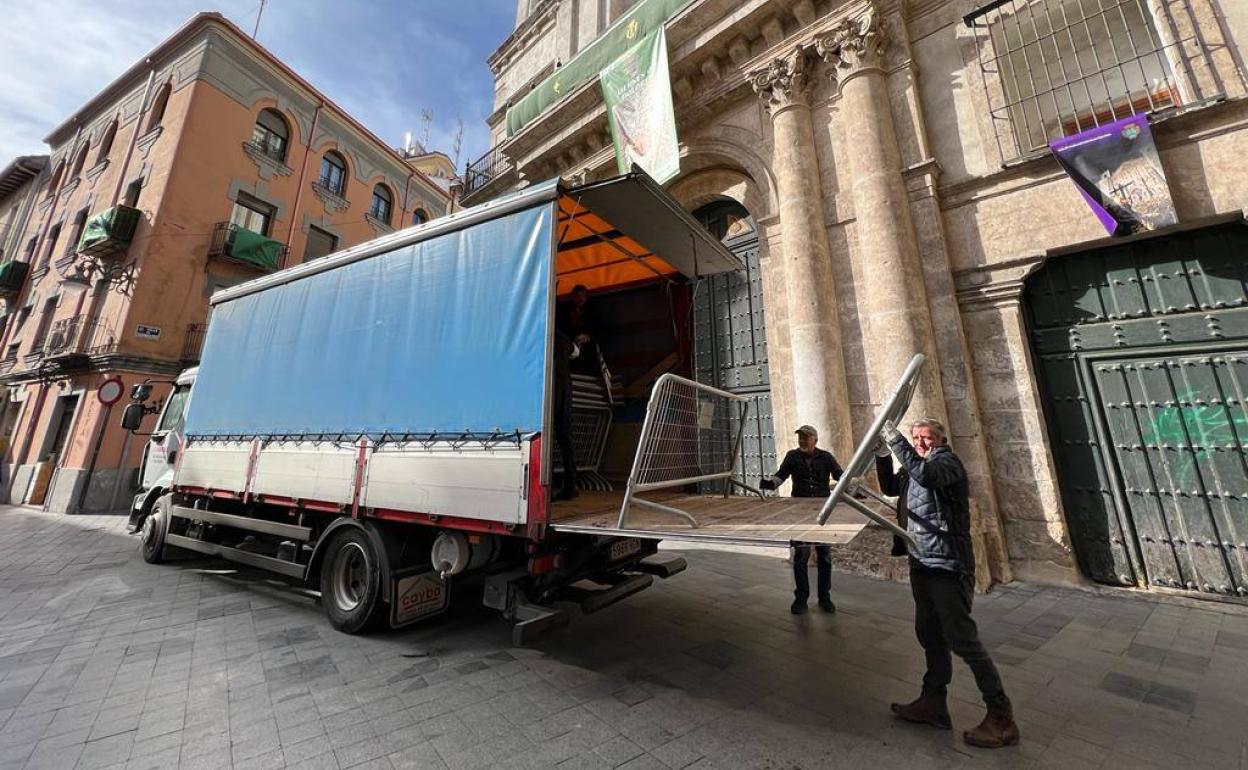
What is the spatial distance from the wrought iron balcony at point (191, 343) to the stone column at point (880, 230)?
18.4 metres

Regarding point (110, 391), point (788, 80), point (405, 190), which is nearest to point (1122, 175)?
point (788, 80)

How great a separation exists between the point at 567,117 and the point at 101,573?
12017 millimetres

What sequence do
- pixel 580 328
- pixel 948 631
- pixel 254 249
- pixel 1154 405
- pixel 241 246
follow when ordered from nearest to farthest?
pixel 948 631 → pixel 1154 405 → pixel 580 328 → pixel 241 246 → pixel 254 249

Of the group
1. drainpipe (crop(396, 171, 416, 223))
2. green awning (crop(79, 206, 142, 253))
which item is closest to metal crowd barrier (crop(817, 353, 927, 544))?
green awning (crop(79, 206, 142, 253))

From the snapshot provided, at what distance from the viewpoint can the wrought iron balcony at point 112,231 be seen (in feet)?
45.4

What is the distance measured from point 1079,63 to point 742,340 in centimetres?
574

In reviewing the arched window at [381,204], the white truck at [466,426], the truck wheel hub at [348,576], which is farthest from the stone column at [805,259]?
the arched window at [381,204]

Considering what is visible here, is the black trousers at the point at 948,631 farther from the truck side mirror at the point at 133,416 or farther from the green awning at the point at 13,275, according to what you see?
the green awning at the point at 13,275

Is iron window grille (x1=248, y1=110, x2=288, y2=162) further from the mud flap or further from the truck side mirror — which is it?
the mud flap

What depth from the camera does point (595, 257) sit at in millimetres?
5746

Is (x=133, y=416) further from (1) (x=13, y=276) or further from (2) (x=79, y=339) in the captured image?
(1) (x=13, y=276)

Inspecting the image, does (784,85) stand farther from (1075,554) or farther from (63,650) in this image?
(63,650)

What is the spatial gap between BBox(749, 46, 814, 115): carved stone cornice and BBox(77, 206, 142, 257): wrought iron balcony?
18.8 m

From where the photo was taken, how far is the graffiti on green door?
4.89 metres
